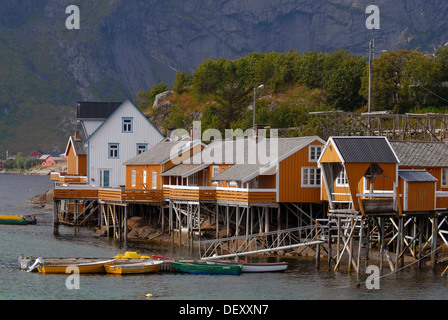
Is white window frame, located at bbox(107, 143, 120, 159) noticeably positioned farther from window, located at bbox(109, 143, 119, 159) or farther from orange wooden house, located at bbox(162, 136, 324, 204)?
orange wooden house, located at bbox(162, 136, 324, 204)

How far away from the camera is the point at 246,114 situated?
103500mm

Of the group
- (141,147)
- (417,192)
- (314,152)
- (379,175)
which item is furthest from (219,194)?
(141,147)

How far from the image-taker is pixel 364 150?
42594 millimetres

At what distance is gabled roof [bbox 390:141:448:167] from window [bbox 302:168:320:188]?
210 inches

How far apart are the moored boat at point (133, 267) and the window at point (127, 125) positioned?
3208 cm

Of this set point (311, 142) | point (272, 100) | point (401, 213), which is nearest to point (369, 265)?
point (401, 213)

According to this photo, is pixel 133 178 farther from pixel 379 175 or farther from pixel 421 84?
pixel 421 84

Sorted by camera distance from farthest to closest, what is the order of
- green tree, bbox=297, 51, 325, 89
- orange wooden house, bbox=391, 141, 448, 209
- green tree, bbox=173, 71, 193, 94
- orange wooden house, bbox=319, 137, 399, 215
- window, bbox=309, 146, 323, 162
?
green tree, bbox=173, 71, 193, 94 < green tree, bbox=297, 51, 325, 89 < window, bbox=309, 146, 323, 162 < orange wooden house, bbox=391, 141, 448, 209 < orange wooden house, bbox=319, 137, 399, 215

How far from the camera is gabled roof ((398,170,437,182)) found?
43.5 metres

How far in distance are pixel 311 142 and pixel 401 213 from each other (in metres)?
10.6

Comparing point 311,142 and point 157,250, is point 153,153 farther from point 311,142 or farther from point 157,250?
point 311,142

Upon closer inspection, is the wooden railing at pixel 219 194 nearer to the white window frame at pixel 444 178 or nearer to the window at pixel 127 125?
the white window frame at pixel 444 178

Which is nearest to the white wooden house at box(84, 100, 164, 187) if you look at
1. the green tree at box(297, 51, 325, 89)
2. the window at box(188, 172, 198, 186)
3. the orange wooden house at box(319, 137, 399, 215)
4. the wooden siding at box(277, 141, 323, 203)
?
the window at box(188, 172, 198, 186)

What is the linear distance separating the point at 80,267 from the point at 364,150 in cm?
1702
